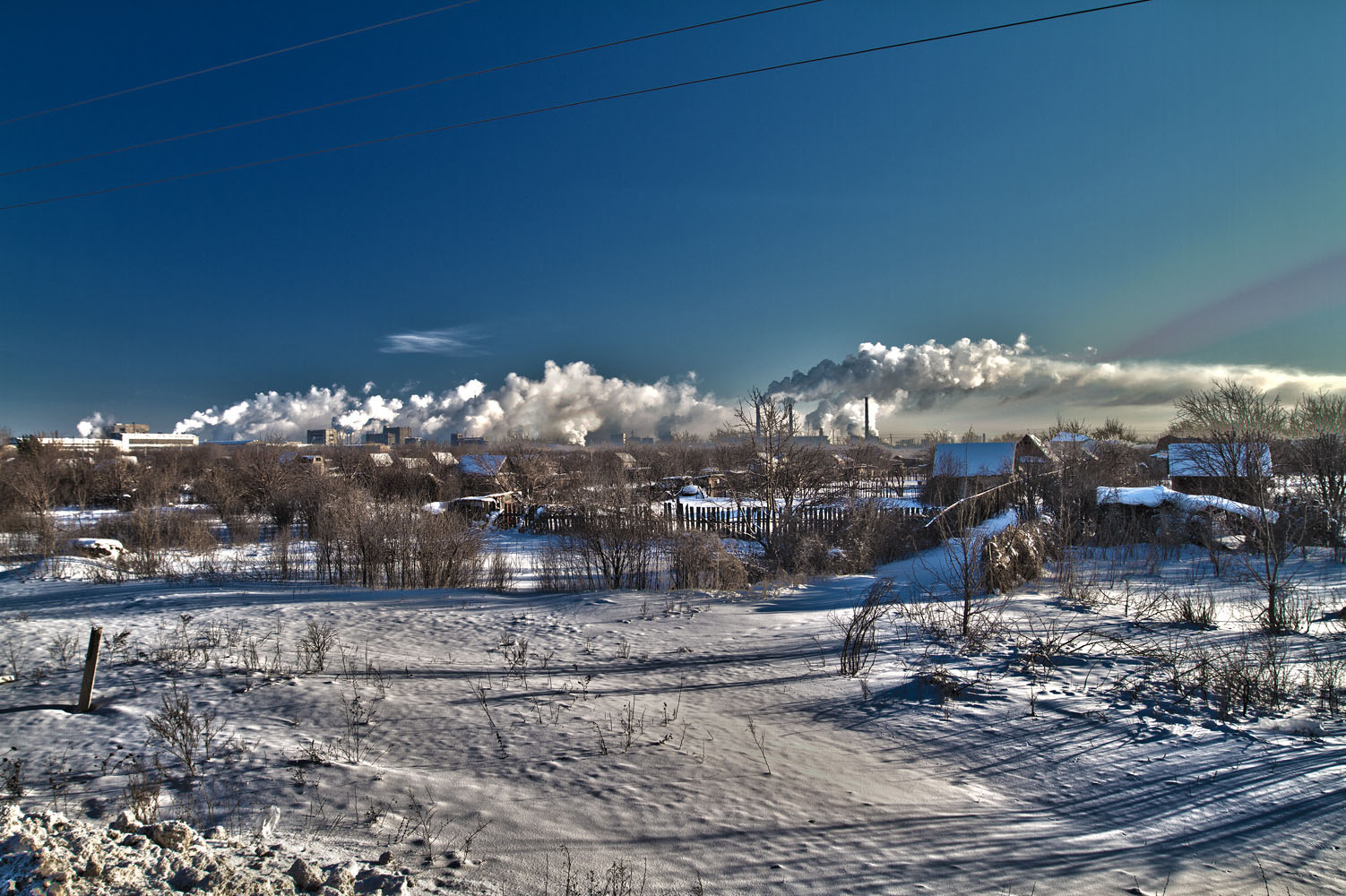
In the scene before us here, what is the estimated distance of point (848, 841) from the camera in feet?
11.9

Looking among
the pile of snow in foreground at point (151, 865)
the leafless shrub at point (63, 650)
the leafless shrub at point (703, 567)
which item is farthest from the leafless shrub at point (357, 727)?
the leafless shrub at point (703, 567)

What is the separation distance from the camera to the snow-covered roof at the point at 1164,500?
48.2 feet

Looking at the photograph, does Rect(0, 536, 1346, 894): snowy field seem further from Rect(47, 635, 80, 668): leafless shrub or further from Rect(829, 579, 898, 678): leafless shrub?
Rect(829, 579, 898, 678): leafless shrub

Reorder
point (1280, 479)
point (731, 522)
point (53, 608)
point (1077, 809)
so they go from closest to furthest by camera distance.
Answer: point (1077, 809)
point (53, 608)
point (1280, 479)
point (731, 522)

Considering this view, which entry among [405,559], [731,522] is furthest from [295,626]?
[731,522]

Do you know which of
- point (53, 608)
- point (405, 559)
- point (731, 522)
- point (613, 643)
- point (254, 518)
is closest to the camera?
point (613, 643)

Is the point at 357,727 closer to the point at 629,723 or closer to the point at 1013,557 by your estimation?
the point at 629,723

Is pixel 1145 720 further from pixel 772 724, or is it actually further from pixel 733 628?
pixel 733 628

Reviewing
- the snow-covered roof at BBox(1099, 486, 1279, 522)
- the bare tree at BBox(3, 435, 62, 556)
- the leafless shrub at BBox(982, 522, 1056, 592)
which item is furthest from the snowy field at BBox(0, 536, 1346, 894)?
the bare tree at BBox(3, 435, 62, 556)

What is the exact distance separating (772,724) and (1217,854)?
9.19ft

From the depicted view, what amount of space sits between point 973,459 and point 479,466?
22.8 meters

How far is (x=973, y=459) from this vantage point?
26.1 metres

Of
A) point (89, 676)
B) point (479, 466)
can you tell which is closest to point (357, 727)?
point (89, 676)

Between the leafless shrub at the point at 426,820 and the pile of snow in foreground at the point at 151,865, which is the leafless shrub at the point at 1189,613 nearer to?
the leafless shrub at the point at 426,820
